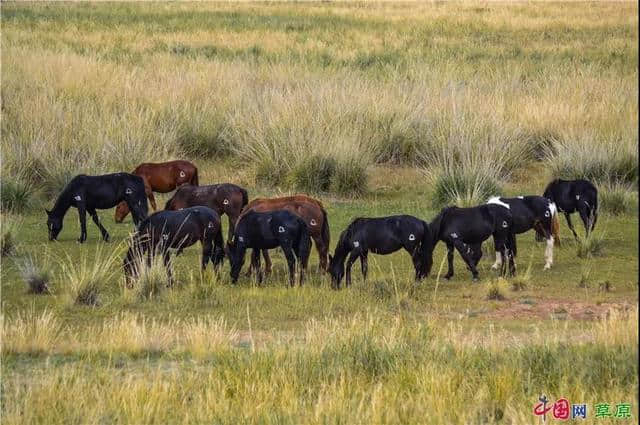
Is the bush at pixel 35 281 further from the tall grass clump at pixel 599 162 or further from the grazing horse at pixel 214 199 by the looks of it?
the tall grass clump at pixel 599 162

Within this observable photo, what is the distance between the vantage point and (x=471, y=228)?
14.0 m

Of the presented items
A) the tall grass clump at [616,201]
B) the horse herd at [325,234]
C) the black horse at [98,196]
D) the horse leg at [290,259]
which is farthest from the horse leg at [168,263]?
the tall grass clump at [616,201]

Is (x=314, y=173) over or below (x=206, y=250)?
below

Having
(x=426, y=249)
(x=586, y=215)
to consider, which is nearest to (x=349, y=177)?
(x=586, y=215)

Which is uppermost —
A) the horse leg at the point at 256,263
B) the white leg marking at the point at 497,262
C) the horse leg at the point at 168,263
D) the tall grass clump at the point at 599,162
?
the horse leg at the point at 168,263

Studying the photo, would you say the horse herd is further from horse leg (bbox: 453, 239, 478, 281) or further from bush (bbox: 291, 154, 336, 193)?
bush (bbox: 291, 154, 336, 193)

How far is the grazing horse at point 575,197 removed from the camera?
53.2 feet

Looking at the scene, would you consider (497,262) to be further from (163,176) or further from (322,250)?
(163,176)

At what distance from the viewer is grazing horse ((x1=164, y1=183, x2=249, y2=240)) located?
15719 mm

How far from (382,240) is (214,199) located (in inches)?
129

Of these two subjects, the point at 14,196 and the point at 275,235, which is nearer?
the point at 275,235

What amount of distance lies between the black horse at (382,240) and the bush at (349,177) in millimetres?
6866

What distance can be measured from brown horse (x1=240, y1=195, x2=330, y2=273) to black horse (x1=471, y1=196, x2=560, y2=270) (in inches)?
72.0

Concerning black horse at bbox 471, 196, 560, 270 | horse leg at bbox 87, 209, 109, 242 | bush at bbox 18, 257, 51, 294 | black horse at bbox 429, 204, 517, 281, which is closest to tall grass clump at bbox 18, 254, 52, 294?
bush at bbox 18, 257, 51, 294
